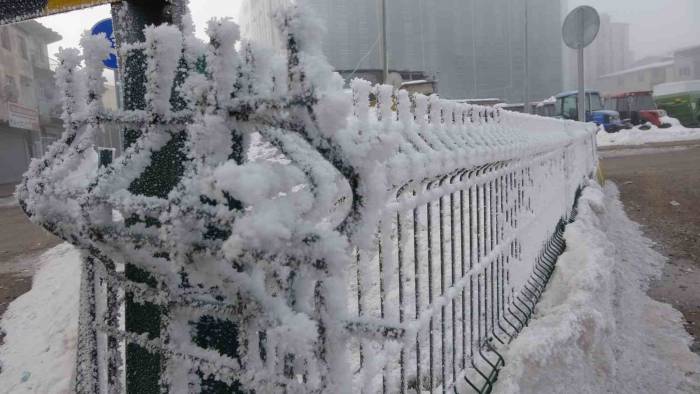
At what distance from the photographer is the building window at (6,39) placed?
87.8 ft

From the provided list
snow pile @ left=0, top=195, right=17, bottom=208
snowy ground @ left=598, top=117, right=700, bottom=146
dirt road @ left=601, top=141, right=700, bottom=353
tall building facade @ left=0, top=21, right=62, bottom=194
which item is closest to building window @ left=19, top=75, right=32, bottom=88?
tall building facade @ left=0, top=21, right=62, bottom=194

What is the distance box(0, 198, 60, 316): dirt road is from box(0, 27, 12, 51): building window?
20.4 meters

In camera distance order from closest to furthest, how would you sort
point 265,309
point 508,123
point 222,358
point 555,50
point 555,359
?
point 265,309 < point 222,358 < point 555,359 < point 508,123 < point 555,50

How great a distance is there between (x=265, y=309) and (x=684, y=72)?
6817 centimetres

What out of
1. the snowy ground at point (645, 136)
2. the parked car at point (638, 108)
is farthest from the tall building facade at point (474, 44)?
→ the snowy ground at point (645, 136)

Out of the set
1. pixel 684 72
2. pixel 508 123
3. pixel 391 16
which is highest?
pixel 391 16

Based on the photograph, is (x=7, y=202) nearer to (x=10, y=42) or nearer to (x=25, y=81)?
(x=10, y=42)

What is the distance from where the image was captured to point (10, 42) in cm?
2814

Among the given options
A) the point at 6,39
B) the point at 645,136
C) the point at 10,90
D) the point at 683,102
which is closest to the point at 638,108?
the point at 683,102

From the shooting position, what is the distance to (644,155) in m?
14.9

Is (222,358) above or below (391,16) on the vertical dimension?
below

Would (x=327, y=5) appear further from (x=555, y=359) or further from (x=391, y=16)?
(x=555, y=359)

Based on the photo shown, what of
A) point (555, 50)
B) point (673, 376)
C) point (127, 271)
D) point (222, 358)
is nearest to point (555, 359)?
point (673, 376)

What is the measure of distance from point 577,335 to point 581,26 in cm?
894
